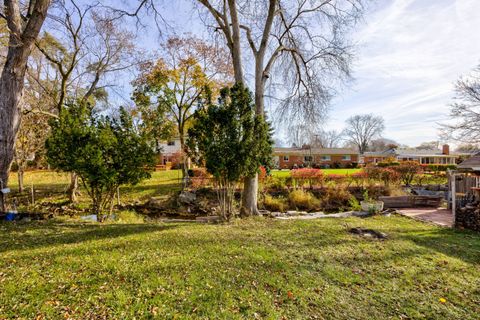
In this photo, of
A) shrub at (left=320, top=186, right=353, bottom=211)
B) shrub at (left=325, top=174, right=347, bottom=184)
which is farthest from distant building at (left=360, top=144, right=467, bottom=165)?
shrub at (left=320, top=186, right=353, bottom=211)

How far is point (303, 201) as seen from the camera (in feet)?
38.8

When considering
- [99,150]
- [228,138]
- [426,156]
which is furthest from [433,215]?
[426,156]

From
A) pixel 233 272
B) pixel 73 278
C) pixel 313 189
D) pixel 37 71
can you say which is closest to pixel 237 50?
pixel 233 272

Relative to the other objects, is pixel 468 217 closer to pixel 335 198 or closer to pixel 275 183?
pixel 335 198

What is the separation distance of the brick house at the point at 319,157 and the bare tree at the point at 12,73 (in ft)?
107

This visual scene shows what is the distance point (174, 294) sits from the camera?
9.62ft

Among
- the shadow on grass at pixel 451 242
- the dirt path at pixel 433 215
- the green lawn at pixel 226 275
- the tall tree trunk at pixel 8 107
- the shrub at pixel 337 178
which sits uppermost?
the tall tree trunk at pixel 8 107

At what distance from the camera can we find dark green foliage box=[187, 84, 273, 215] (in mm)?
6438

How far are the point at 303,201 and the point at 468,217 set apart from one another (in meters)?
5.94

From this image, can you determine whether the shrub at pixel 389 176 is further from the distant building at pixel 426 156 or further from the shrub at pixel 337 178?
the distant building at pixel 426 156

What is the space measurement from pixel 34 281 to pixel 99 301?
101cm

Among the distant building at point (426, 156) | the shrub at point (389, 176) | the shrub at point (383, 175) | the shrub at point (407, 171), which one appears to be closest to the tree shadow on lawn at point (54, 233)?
the shrub at point (383, 175)

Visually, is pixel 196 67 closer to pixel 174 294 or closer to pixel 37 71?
pixel 37 71

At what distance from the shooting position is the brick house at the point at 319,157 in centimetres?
3738
